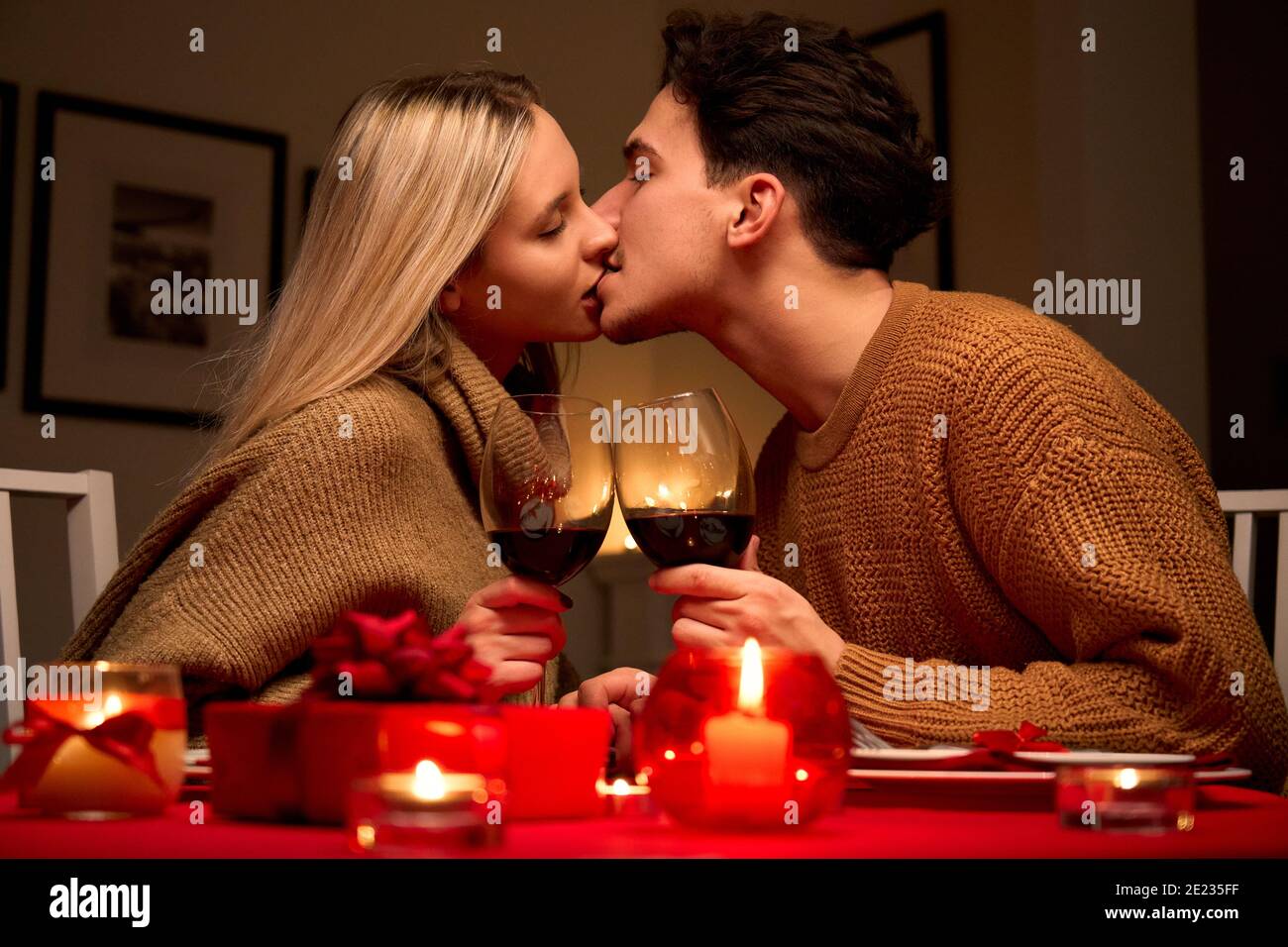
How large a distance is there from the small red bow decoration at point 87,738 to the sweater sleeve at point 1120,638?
0.61 m

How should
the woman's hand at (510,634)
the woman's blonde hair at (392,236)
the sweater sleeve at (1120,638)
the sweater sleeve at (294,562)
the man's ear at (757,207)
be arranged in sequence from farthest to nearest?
the man's ear at (757,207), the woman's blonde hair at (392,236), the sweater sleeve at (294,562), the sweater sleeve at (1120,638), the woman's hand at (510,634)

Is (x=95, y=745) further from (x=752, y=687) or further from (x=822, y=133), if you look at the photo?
(x=822, y=133)

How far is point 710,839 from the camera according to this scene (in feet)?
2.05

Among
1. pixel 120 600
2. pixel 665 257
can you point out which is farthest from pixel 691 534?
pixel 665 257

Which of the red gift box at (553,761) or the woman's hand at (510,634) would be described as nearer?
the red gift box at (553,761)

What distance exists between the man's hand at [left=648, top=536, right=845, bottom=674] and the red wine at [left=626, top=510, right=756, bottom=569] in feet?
0.04

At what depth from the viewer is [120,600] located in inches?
55.7

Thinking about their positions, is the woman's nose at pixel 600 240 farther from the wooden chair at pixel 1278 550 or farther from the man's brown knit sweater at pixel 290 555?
the wooden chair at pixel 1278 550

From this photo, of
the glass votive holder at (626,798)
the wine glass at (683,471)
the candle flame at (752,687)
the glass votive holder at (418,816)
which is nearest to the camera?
the glass votive holder at (418,816)

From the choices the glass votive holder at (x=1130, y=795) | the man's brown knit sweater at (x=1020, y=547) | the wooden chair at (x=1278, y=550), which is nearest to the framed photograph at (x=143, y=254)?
the man's brown knit sweater at (x=1020, y=547)

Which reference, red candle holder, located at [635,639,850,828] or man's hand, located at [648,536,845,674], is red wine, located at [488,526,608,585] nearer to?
man's hand, located at [648,536,845,674]

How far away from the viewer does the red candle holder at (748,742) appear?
645 mm

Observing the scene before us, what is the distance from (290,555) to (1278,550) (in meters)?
1.21

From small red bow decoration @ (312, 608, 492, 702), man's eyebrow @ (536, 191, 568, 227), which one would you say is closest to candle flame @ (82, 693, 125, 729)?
small red bow decoration @ (312, 608, 492, 702)
